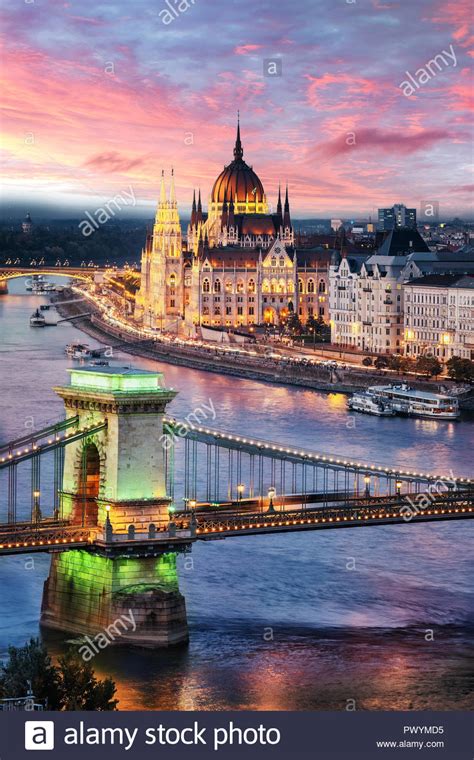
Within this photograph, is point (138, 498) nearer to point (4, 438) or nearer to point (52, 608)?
point (52, 608)

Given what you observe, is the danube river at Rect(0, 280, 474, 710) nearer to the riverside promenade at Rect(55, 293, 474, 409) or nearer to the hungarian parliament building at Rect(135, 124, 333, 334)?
the riverside promenade at Rect(55, 293, 474, 409)

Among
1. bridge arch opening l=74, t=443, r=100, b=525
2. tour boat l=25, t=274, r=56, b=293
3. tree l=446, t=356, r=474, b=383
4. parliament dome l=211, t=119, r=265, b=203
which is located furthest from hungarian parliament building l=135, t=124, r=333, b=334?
bridge arch opening l=74, t=443, r=100, b=525

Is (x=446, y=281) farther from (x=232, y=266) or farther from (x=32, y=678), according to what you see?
(x=32, y=678)

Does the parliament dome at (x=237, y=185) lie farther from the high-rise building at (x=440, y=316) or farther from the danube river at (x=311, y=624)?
the danube river at (x=311, y=624)

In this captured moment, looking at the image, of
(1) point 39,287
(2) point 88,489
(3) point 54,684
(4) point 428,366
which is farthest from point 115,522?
(1) point 39,287

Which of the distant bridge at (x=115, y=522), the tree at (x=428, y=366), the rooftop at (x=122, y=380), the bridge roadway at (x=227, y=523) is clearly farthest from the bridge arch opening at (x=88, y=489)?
the tree at (x=428, y=366)
